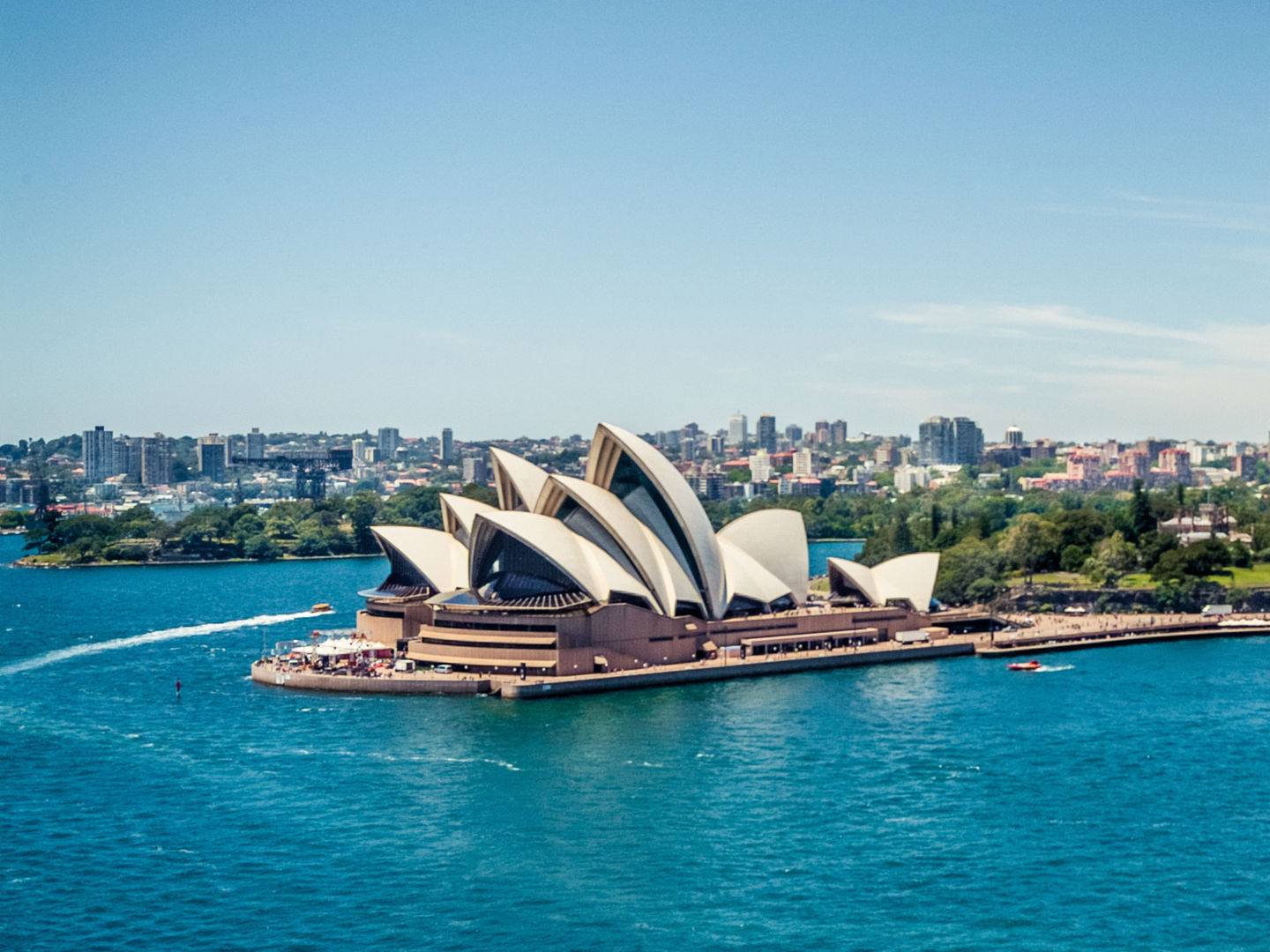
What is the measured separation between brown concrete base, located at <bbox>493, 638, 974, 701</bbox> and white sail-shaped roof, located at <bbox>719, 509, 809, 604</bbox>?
199 inches

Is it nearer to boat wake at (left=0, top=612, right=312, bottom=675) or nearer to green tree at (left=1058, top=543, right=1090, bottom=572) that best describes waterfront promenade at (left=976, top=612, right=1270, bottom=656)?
green tree at (left=1058, top=543, right=1090, bottom=572)

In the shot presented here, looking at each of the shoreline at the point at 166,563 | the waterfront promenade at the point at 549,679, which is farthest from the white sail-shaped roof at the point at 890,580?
the shoreline at the point at 166,563

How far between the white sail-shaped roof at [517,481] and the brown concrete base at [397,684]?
10009 millimetres

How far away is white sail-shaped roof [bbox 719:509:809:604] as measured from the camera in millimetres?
63656

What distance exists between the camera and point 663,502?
5797 cm

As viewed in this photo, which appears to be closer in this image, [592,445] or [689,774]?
[689,774]

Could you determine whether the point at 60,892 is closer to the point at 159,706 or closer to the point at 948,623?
the point at 159,706

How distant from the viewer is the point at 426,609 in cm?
5841

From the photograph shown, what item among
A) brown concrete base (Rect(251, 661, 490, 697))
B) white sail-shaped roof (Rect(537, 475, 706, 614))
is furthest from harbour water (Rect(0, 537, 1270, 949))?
white sail-shaped roof (Rect(537, 475, 706, 614))

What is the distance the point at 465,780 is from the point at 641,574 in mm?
18844

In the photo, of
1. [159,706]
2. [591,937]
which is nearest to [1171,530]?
[159,706]

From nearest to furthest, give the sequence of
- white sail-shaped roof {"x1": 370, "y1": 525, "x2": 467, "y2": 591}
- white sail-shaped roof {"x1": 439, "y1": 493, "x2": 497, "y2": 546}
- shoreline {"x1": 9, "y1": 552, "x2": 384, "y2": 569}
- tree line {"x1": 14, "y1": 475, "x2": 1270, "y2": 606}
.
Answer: white sail-shaped roof {"x1": 370, "y1": 525, "x2": 467, "y2": 591} < white sail-shaped roof {"x1": 439, "y1": 493, "x2": 497, "y2": 546} < tree line {"x1": 14, "y1": 475, "x2": 1270, "y2": 606} < shoreline {"x1": 9, "y1": 552, "x2": 384, "y2": 569}

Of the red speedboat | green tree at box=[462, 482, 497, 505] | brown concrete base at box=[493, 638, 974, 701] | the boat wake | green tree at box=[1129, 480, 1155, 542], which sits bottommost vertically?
the red speedboat

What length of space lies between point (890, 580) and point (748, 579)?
25.5 ft
